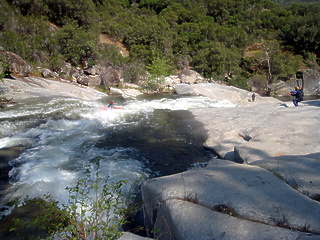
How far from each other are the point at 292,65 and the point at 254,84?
9089mm

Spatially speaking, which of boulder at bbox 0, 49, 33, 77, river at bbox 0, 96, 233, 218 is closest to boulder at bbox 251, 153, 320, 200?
river at bbox 0, 96, 233, 218

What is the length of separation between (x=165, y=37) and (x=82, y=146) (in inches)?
1237

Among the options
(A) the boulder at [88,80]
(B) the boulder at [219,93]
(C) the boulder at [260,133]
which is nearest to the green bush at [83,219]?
(C) the boulder at [260,133]

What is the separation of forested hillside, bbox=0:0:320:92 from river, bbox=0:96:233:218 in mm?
14459

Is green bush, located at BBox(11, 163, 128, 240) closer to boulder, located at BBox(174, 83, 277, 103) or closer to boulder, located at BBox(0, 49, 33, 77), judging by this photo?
boulder, located at BBox(0, 49, 33, 77)

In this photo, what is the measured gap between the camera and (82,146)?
785 cm

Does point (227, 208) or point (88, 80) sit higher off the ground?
point (88, 80)

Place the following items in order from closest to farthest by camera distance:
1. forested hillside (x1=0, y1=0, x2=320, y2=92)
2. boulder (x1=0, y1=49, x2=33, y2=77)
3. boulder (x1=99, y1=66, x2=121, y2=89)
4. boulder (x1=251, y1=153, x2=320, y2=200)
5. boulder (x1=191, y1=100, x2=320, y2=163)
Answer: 1. boulder (x1=251, y1=153, x2=320, y2=200)
2. boulder (x1=191, y1=100, x2=320, y2=163)
3. boulder (x1=0, y1=49, x2=33, y2=77)
4. boulder (x1=99, y1=66, x2=121, y2=89)
5. forested hillside (x1=0, y1=0, x2=320, y2=92)

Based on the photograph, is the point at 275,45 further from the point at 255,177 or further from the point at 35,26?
the point at 255,177

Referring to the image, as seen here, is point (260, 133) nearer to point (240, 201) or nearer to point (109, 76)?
point (240, 201)

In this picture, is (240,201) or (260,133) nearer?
(240,201)

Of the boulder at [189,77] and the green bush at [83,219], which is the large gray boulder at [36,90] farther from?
the boulder at [189,77]

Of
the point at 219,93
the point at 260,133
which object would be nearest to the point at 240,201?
the point at 260,133

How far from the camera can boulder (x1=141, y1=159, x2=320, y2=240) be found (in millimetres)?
2527
